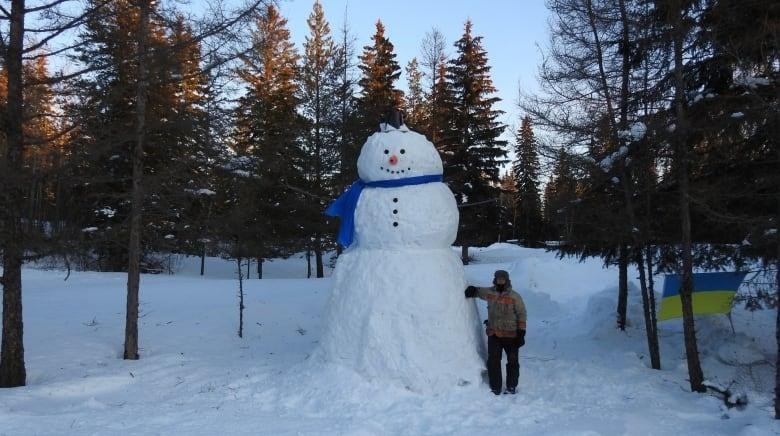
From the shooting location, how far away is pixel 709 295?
348 inches

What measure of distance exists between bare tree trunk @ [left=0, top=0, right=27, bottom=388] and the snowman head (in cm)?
463

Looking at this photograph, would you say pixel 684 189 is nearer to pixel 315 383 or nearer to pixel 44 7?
pixel 315 383

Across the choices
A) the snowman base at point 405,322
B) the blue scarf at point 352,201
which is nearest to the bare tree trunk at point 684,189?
the snowman base at point 405,322

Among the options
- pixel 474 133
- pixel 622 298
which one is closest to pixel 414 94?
pixel 474 133

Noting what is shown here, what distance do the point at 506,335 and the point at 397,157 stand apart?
8.95 ft

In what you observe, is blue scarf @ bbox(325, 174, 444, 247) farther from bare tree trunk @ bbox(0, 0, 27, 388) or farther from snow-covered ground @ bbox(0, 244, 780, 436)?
bare tree trunk @ bbox(0, 0, 27, 388)

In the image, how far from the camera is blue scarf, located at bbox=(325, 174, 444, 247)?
7.51m

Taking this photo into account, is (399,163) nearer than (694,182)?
Yes

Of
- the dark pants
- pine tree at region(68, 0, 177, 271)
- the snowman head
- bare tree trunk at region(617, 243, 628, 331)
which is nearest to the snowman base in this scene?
the dark pants

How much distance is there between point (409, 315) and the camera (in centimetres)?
702

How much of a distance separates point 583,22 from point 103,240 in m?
8.03

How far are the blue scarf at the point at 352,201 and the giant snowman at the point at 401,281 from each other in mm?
14

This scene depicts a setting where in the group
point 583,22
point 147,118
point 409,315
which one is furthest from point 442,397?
point 147,118

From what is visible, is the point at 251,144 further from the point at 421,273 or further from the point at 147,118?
the point at 421,273
